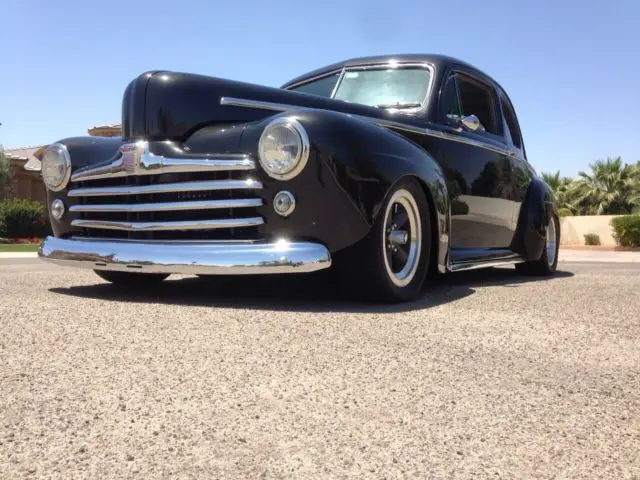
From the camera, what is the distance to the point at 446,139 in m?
4.77

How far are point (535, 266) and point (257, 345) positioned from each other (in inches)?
180

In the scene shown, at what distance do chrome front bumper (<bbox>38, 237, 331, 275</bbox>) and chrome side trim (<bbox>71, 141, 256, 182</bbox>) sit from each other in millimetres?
394

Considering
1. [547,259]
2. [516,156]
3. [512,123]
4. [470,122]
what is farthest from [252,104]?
[547,259]

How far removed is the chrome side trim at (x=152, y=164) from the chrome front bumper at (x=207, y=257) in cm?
39

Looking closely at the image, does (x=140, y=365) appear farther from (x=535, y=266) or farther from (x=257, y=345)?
(x=535, y=266)

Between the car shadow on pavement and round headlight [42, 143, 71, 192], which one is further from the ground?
round headlight [42, 143, 71, 192]

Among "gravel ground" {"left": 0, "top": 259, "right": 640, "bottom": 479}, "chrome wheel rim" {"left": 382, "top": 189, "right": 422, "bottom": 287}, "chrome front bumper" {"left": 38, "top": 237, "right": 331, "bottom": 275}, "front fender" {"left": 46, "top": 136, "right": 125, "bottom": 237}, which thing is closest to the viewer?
"gravel ground" {"left": 0, "top": 259, "right": 640, "bottom": 479}

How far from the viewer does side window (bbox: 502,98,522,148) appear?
623 cm

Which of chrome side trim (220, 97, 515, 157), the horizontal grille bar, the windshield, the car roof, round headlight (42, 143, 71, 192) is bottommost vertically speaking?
the horizontal grille bar

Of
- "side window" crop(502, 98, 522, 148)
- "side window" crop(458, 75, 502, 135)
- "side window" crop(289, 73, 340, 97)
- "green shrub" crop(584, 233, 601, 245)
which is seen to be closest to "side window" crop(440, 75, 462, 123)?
"side window" crop(458, 75, 502, 135)

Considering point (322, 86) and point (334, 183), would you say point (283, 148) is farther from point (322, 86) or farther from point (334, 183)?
point (322, 86)

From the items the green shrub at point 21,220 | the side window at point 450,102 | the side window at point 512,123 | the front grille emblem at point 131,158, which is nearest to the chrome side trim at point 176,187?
the front grille emblem at point 131,158

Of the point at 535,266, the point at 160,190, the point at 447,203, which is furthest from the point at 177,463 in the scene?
the point at 535,266

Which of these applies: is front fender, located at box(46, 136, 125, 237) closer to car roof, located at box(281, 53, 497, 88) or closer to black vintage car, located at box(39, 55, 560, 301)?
black vintage car, located at box(39, 55, 560, 301)
